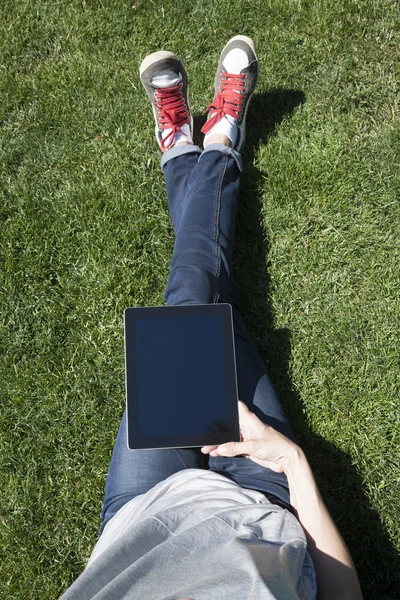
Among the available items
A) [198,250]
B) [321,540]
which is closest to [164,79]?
[198,250]

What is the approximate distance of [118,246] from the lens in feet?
9.61

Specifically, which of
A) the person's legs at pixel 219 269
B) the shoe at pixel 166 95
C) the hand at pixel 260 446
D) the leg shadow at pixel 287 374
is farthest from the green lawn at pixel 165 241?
the hand at pixel 260 446

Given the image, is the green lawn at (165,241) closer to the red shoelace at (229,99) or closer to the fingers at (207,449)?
the red shoelace at (229,99)

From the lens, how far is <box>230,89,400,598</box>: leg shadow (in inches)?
94.6

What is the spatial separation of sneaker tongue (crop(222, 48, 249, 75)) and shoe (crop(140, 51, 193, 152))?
0.26 metres

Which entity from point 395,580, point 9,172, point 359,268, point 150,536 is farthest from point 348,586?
point 9,172

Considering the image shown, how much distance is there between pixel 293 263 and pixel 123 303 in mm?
901

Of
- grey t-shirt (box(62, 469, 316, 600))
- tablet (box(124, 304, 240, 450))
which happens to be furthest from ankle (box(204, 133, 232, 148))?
grey t-shirt (box(62, 469, 316, 600))

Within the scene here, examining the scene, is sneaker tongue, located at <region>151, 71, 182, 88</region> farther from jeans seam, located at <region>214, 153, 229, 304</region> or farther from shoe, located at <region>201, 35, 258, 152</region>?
jeans seam, located at <region>214, 153, 229, 304</region>

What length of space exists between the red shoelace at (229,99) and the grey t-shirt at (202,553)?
2.00m

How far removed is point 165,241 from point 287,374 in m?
0.94

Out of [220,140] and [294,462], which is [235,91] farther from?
[294,462]

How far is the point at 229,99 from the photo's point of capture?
2.98 metres

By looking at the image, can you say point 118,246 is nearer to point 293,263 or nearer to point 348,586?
point 293,263
